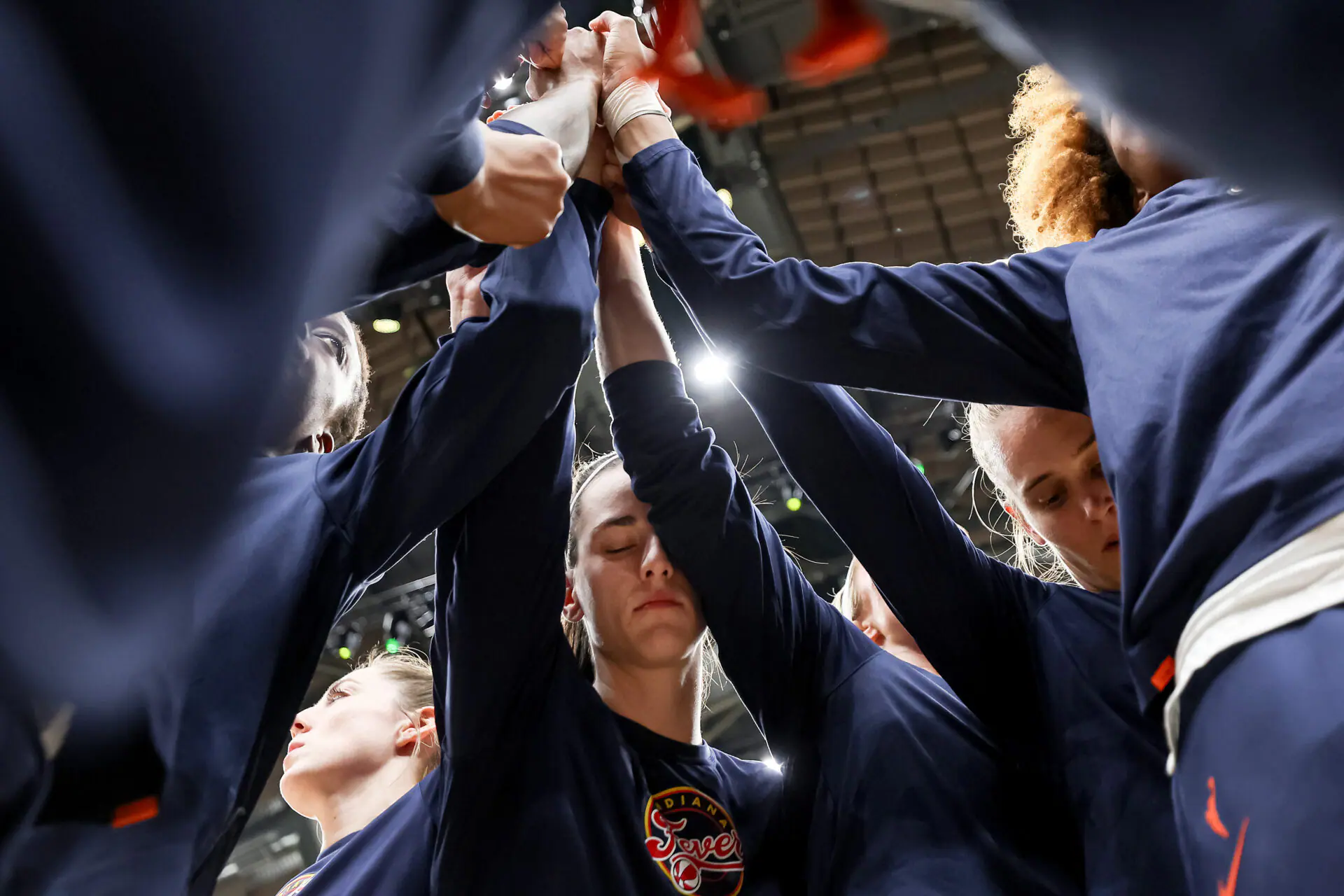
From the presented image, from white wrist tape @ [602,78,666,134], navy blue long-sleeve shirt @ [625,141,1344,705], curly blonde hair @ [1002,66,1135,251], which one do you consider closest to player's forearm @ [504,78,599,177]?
white wrist tape @ [602,78,666,134]

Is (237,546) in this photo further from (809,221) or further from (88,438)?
(809,221)

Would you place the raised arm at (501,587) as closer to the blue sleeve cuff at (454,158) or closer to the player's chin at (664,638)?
the player's chin at (664,638)

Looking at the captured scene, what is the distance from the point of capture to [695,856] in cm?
133

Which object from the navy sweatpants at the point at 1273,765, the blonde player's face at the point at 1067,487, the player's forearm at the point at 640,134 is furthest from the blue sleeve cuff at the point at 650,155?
the navy sweatpants at the point at 1273,765

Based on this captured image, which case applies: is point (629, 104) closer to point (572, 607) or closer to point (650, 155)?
point (650, 155)

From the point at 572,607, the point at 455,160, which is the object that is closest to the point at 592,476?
the point at 572,607

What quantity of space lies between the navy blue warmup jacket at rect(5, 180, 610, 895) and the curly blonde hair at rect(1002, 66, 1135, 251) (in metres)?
0.59

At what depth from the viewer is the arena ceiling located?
3.59m

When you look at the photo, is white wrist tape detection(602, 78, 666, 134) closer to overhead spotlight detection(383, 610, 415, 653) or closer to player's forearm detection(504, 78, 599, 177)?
player's forearm detection(504, 78, 599, 177)

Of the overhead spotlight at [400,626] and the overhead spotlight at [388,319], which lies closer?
the overhead spotlight at [388,319]

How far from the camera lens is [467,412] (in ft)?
3.70

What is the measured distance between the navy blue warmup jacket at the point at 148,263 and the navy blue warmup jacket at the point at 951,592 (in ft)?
3.10

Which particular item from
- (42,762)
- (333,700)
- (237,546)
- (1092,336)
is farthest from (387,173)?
(333,700)

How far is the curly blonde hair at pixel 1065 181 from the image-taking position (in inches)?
55.2
